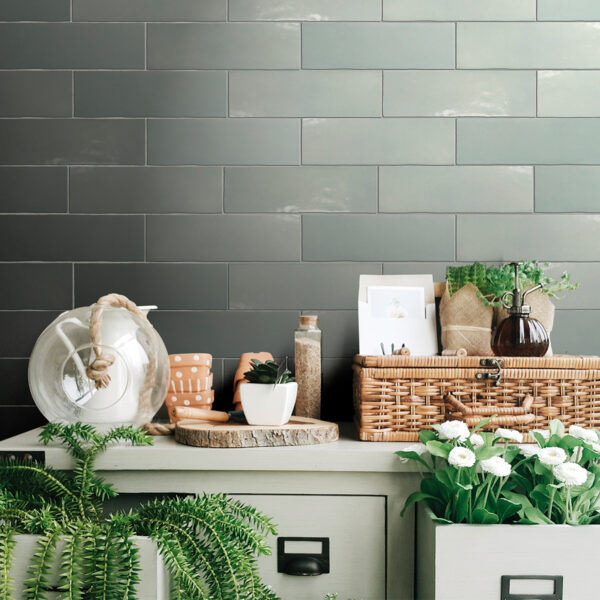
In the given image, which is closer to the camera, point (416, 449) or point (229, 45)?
point (416, 449)

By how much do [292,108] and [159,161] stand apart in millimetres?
359

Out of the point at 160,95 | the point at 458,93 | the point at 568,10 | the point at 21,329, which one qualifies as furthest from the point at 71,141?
the point at 568,10

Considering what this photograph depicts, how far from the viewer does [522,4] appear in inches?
62.1

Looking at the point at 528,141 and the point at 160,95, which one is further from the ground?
the point at 160,95

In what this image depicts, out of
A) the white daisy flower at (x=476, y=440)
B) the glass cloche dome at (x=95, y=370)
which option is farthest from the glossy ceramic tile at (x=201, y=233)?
the white daisy flower at (x=476, y=440)

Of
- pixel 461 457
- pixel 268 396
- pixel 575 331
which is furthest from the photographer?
pixel 575 331

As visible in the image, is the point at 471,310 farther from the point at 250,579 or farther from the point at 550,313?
the point at 250,579

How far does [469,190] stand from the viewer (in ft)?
5.16

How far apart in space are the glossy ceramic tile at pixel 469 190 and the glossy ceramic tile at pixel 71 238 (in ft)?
2.09

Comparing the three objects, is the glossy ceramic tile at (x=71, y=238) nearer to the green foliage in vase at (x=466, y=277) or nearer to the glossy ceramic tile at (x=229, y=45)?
the glossy ceramic tile at (x=229, y=45)

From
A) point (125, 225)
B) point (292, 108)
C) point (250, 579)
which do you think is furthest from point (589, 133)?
point (250, 579)

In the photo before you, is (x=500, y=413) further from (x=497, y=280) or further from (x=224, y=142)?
(x=224, y=142)

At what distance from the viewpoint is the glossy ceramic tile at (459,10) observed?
1.58 meters

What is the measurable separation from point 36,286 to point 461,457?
112cm
